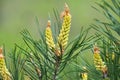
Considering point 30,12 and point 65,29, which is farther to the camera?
point 30,12

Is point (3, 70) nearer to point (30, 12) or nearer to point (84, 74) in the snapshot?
point (84, 74)

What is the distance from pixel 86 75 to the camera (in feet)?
1.21

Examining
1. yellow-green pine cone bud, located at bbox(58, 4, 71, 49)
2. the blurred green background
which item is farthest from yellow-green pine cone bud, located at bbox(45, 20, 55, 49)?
the blurred green background

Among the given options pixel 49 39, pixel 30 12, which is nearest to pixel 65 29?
pixel 49 39

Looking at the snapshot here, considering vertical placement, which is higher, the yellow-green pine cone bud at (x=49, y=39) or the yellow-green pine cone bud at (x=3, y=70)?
the yellow-green pine cone bud at (x=49, y=39)

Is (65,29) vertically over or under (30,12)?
under

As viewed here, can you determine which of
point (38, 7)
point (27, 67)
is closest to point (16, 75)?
point (27, 67)

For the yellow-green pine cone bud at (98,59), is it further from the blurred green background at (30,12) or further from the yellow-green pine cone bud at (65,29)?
the blurred green background at (30,12)

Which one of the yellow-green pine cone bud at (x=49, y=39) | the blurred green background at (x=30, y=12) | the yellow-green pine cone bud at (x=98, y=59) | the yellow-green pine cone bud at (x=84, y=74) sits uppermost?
the blurred green background at (x=30, y=12)

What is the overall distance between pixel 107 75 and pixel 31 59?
2.5 inches

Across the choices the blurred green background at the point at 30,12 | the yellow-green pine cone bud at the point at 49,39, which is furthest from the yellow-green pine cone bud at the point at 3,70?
the blurred green background at the point at 30,12

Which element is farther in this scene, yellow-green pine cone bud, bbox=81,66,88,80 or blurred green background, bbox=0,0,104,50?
blurred green background, bbox=0,0,104,50

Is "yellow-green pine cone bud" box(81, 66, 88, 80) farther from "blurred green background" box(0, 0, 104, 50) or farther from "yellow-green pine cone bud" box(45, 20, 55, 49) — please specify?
"blurred green background" box(0, 0, 104, 50)

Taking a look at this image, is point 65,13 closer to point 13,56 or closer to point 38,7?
point 13,56
